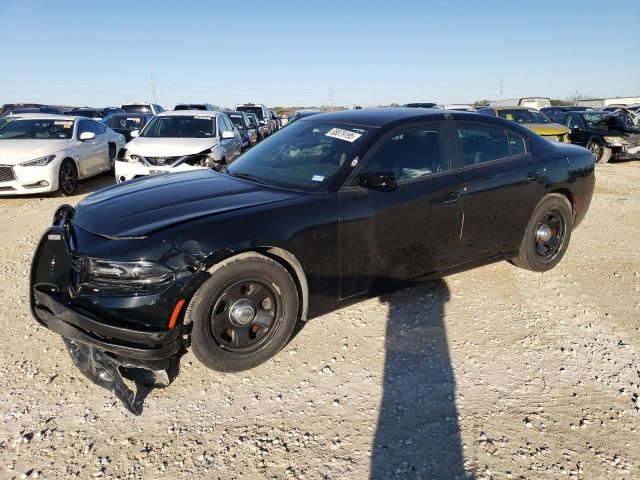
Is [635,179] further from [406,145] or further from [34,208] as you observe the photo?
[34,208]

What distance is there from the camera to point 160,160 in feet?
25.0

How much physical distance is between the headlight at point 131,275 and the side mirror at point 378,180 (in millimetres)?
1428

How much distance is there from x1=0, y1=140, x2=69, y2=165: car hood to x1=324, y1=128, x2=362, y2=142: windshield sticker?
6547mm

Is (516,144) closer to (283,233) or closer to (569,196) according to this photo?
(569,196)

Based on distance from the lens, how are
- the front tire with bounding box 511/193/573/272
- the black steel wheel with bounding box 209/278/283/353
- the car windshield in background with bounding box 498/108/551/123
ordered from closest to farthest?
the black steel wheel with bounding box 209/278/283/353 → the front tire with bounding box 511/193/573/272 → the car windshield in background with bounding box 498/108/551/123

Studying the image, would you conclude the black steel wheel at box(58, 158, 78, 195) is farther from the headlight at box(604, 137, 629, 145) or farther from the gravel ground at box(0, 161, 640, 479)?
the headlight at box(604, 137, 629, 145)

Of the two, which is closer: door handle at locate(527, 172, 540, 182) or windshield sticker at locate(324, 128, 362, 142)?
windshield sticker at locate(324, 128, 362, 142)

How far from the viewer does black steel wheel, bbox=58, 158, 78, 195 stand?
27.3 ft

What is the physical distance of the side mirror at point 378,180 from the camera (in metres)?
3.15

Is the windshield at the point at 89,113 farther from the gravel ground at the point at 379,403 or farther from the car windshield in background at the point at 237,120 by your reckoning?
the gravel ground at the point at 379,403

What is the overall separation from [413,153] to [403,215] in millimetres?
569

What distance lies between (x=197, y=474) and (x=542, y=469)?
1.66 m

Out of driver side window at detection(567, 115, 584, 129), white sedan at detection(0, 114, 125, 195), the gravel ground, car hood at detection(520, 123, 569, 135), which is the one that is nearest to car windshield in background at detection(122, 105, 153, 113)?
white sedan at detection(0, 114, 125, 195)

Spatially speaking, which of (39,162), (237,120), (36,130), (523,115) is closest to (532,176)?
(39,162)
